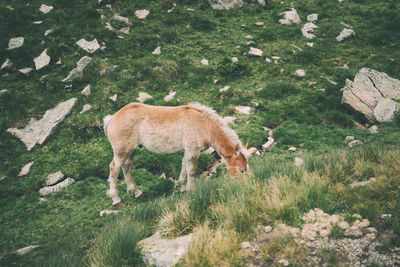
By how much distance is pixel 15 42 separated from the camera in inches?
525

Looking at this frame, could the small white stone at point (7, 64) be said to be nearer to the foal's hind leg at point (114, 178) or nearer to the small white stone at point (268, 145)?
the foal's hind leg at point (114, 178)

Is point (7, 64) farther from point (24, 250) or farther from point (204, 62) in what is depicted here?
point (24, 250)

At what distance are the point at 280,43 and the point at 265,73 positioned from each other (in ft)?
9.70

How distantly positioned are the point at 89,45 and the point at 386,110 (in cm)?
1400

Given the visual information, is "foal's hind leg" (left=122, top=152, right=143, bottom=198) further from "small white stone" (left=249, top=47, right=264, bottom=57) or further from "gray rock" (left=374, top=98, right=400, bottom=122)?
"small white stone" (left=249, top=47, right=264, bottom=57)

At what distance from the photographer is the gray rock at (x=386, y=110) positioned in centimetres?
938

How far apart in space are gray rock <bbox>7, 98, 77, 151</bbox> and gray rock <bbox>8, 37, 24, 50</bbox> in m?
5.05

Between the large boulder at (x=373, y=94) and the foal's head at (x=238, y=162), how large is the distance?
19.3 ft

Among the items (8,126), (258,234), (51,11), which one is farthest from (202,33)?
(258,234)

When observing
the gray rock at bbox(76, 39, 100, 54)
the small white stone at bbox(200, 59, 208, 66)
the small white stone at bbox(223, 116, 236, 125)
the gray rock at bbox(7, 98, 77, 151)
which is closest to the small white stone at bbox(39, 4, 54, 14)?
the gray rock at bbox(76, 39, 100, 54)

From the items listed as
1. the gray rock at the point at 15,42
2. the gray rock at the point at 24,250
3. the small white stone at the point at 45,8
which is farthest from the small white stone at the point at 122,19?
the gray rock at the point at 24,250

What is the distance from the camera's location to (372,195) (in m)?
4.85

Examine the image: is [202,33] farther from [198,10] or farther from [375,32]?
[375,32]

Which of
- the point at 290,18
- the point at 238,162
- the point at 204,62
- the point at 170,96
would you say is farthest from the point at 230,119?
the point at 290,18
